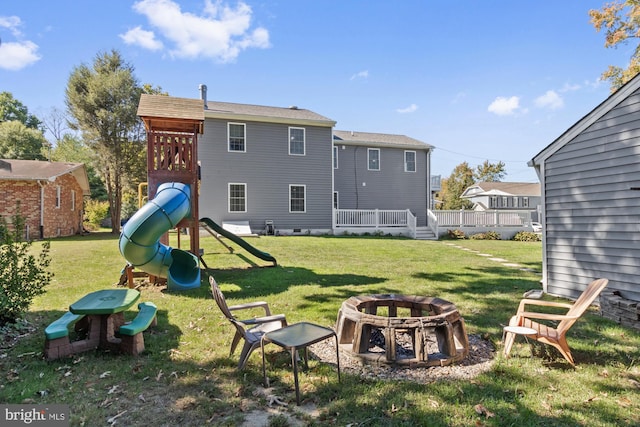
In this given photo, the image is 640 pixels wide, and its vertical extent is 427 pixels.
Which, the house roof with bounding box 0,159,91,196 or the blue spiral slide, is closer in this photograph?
the blue spiral slide

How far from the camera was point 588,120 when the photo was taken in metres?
5.80

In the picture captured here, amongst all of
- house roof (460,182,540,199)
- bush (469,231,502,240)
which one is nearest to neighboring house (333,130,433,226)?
bush (469,231,502,240)

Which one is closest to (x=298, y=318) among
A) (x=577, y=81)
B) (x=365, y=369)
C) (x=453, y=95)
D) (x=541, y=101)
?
(x=365, y=369)

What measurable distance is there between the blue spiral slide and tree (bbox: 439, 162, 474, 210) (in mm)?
39877

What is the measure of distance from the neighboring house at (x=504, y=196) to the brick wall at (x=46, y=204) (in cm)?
3713

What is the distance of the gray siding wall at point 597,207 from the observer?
17.0ft

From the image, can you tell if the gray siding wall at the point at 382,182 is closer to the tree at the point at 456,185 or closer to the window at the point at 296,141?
the window at the point at 296,141

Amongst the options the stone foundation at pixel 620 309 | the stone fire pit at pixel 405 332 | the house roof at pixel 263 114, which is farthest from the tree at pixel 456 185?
the stone fire pit at pixel 405 332

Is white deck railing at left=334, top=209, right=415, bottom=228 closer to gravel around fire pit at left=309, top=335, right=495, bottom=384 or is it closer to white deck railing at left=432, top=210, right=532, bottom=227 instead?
white deck railing at left=432, top=210, right=532, bottom=227

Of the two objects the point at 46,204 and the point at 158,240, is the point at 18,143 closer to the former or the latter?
the point at 46,204

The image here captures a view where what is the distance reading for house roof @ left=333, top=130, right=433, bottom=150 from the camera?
20531 millimetres

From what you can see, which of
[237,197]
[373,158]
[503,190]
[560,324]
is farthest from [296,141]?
[503,190]

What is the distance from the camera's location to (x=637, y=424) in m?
2.37

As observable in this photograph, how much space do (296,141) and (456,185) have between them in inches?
1330
